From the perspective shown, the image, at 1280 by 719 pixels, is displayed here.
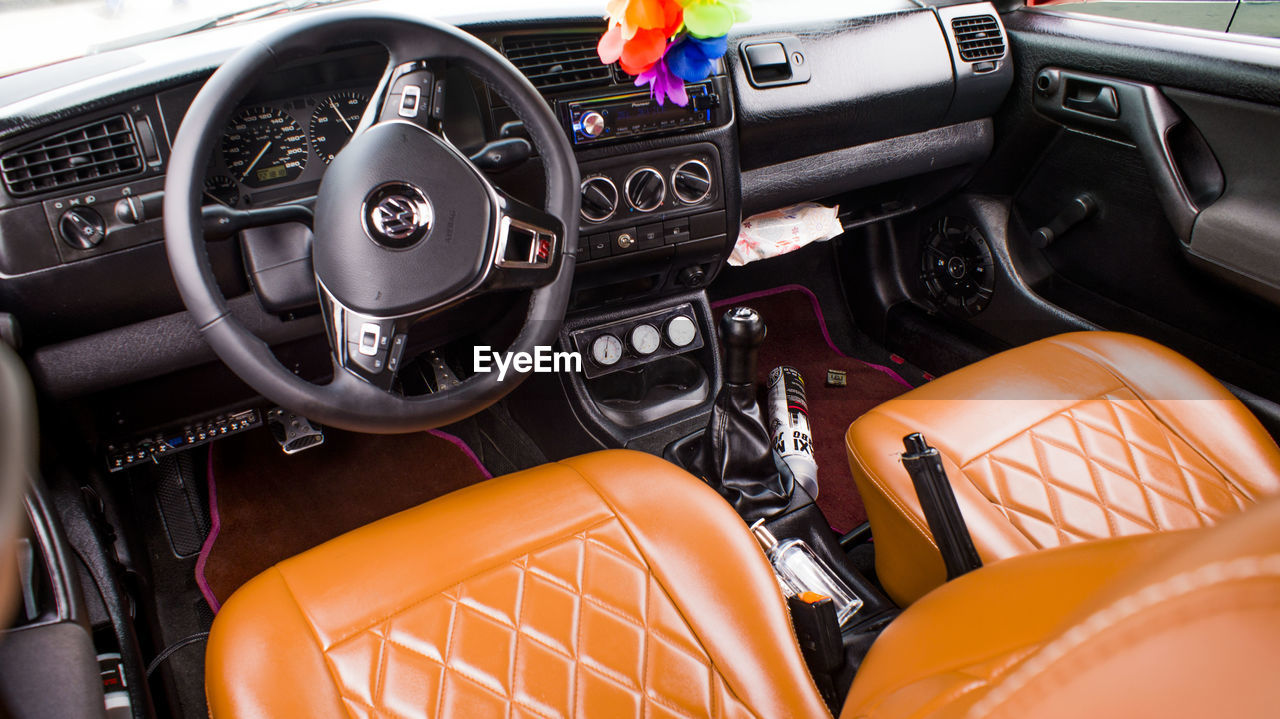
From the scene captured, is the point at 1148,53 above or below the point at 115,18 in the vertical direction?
below

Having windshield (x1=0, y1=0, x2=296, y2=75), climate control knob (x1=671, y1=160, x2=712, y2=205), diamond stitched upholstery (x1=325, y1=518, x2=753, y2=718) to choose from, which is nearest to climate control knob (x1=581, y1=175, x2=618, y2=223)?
climate control knob (x1=671, y1=160, x2=712, y2=205)

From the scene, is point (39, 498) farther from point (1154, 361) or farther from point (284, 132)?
point (1154, 361)

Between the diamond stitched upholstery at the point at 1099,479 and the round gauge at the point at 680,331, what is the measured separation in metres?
0.80

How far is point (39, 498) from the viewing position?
1.13 metres

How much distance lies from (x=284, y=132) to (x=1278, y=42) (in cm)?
179

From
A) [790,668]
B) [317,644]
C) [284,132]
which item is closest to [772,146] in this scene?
[284,132]

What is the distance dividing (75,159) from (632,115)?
905 millimetres

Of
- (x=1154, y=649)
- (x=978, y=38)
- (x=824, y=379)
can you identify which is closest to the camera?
(x=1154, y=649)

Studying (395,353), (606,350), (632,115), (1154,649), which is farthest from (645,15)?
(1154,649)

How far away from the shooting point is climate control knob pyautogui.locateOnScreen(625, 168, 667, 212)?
5.19ft

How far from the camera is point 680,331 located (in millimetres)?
1853

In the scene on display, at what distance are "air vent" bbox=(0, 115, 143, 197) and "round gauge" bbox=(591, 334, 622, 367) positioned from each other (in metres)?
0.93

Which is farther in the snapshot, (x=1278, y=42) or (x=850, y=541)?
(x=850, y=541)

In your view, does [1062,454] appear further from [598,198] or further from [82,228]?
[82,228]
